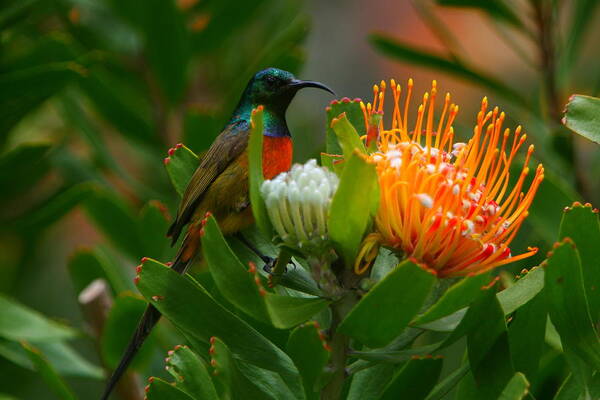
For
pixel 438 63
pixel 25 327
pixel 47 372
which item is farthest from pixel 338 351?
pixel 438 63

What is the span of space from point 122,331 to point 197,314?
2.29 feet

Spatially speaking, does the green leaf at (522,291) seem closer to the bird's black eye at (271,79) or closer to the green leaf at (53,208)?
the bird's black eye at (271,79)

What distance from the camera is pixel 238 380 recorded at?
3.71ft

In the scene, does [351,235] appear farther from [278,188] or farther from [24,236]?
[24,236]

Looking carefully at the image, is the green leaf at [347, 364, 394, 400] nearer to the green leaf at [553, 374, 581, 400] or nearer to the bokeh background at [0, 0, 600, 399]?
the green leaf at [553, 374, 581, 400]

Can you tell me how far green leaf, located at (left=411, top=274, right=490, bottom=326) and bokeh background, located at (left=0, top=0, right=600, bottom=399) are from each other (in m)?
0.64

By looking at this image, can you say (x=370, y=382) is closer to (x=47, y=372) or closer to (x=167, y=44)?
(x=47, y=372)

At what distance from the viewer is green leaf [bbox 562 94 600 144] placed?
3.98 feet

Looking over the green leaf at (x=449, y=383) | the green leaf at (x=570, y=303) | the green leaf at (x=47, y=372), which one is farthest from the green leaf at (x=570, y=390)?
the green leaf at (x=47, y=372)

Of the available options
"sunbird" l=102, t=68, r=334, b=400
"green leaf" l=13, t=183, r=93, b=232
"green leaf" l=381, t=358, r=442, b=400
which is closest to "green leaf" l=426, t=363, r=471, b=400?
"green leaf" l=381, t=358, r=442, b=400

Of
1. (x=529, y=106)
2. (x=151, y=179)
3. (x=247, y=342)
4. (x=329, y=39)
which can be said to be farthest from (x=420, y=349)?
(x=329, y=39)

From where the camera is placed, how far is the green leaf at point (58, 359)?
1.81 meters

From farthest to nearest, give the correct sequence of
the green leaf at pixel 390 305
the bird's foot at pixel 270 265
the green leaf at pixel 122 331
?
the green leaf at pixel 122 331 → the bird's foot at pixel 270 265 → the green leaf at pixel 390 305

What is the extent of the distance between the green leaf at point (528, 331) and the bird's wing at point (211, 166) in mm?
592
